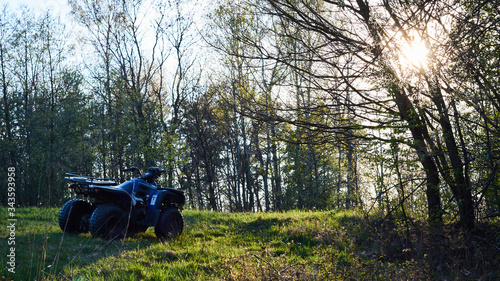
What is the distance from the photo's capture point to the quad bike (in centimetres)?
627

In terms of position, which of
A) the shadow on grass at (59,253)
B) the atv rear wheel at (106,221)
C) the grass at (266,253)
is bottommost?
the grass at (266,253)

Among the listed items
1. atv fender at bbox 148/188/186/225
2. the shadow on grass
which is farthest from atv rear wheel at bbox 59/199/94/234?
atv fender at bbox 148/188/186/225

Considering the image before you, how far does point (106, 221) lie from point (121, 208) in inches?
19.5

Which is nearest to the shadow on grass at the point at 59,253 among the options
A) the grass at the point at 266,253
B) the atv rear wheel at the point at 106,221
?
the grass at the point at 266,253

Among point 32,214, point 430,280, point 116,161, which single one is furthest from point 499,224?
point 116,161

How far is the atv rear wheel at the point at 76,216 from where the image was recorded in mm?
6738

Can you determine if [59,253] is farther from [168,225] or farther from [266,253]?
[266,253]

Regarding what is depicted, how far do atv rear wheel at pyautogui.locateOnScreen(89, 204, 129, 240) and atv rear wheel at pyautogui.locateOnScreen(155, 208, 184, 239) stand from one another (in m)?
0.71

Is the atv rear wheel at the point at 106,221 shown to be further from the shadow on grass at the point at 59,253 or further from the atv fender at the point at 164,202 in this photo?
the atv fender at the point at 164,202

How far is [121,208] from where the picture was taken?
6.60 m

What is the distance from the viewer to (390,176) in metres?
6.14

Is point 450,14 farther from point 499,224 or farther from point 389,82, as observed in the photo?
point 499,224

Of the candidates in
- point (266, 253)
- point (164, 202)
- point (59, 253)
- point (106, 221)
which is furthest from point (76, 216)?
point (266, 253)

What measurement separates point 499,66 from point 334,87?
2.38 metres
